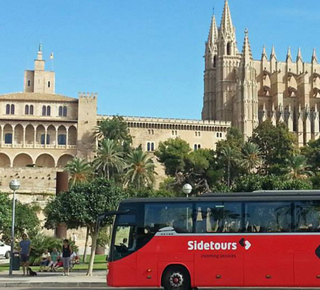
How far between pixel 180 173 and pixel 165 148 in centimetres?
577

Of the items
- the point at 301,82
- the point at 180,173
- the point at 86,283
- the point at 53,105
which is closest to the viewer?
the point at 86,283

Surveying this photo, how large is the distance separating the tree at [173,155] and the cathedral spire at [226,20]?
31.0 m

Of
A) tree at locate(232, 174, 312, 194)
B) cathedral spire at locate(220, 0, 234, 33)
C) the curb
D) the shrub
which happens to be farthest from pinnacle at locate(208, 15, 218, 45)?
the curb

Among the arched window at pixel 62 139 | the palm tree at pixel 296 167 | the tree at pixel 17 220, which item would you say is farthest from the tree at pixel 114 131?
the tree at pixel 17 220

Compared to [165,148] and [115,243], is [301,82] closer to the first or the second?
[165,148]

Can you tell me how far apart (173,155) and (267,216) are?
2462 inches

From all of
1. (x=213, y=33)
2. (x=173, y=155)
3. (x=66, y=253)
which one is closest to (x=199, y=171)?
(x=173, y=155)

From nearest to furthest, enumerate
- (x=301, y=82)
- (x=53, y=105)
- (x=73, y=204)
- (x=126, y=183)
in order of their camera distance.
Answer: (x=73, y=204) → (x=126, y=183) → (x=53, y=105) → (x=301, y=82)

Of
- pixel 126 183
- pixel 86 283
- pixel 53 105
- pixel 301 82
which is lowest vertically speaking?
pixel 86 283

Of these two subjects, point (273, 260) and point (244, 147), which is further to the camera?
point (244, 147)

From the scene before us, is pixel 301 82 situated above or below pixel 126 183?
above

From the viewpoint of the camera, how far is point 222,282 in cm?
1630

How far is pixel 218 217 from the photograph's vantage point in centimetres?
1642

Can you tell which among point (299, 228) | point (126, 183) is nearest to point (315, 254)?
point (299, 228)
